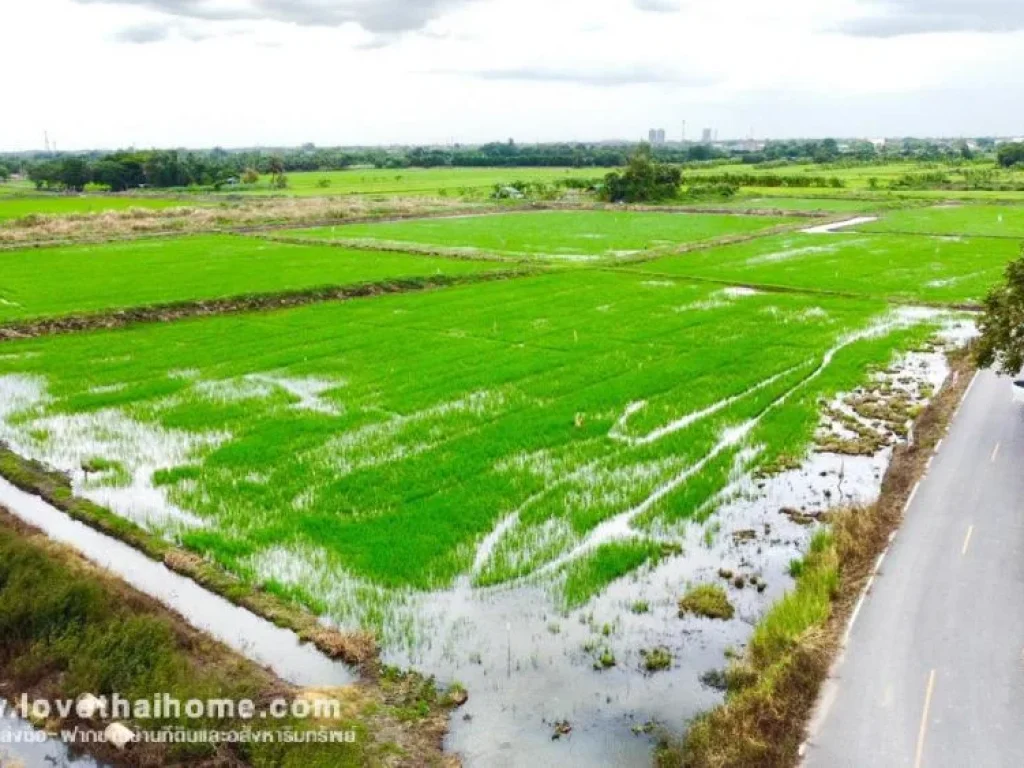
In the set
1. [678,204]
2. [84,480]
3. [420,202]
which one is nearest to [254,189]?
[420,202]

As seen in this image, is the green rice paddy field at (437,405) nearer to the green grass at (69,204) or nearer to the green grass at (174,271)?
the green grass at (174,271)

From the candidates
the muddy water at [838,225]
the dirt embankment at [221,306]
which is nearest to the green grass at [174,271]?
the dirt embankment at [221,306]

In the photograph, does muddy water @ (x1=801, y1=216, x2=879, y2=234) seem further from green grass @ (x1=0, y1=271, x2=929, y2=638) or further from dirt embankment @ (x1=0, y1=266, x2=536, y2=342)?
dirt embankment @ (x1=0, y1=266, x2=536, y2=342)

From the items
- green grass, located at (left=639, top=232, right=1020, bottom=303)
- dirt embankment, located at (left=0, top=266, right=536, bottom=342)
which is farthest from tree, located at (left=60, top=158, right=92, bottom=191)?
green grass, located at (left=639, top=232, right=1020, bottom=303)

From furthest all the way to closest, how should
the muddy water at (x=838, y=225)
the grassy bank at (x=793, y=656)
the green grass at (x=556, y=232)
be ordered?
the muddy water at (x=838, y=225) → the green grass at (x=556, y=232) → the grassy bank at (x=793, y=656)

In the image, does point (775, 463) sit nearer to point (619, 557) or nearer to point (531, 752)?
point (619, 557)

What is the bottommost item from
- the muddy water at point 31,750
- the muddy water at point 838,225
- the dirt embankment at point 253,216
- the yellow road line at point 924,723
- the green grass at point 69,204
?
the muddy water at point 31,750
